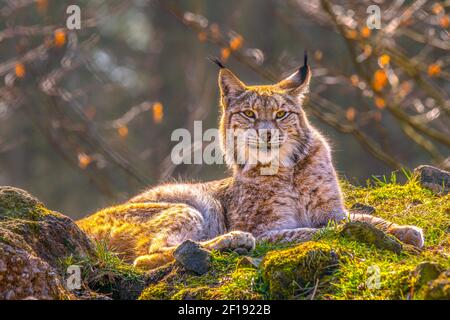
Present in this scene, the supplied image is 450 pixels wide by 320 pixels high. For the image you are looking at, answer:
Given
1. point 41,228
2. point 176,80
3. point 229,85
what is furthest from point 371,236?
point 176,80

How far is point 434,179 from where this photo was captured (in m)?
7.04

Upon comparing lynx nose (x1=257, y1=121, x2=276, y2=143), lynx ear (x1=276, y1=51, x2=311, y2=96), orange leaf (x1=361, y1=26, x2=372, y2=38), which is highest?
orange leaf (x1=361, y1=26, x2=372, y2=38)

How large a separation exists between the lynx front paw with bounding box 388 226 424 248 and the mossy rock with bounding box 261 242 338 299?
92cm

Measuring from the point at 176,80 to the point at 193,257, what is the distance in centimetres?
1259

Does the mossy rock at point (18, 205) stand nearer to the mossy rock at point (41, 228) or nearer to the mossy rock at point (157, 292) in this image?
the mossy rock at point (41, 228)

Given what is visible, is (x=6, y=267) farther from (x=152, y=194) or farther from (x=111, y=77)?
(x=111, y=77)

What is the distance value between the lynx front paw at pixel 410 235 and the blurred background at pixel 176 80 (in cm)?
404

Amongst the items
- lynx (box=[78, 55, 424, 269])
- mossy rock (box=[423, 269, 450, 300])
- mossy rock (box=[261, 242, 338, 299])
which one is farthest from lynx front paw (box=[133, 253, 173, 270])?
mossy rock (box=[423, 269, 450, 300])

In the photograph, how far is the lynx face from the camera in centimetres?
666

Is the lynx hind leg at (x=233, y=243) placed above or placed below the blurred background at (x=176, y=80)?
below

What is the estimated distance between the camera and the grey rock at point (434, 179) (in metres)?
6.89

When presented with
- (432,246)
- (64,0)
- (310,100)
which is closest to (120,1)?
(64,0)

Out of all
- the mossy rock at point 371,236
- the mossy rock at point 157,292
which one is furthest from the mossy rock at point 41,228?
the mossy rock at point 371,236

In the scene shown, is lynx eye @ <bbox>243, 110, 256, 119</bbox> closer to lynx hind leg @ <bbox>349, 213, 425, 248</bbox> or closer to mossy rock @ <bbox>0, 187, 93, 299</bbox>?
lynx hind leg @ <bbox>349, 213, 425, 248</bbox>
